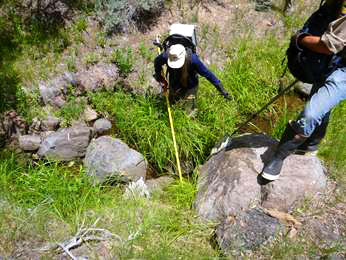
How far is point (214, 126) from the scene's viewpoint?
4.89 m

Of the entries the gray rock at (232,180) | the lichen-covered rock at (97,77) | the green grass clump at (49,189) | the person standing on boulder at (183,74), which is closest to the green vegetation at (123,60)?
the lichen-covered rock at (97,77)

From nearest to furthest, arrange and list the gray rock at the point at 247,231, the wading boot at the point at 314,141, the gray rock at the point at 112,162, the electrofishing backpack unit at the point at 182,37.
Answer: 1. the gray rock at the point at 247,231
2. the wading boot at the point at 314,141
3. the electrofishing backpack unit at the point at 182,37
4. the gray rock at the point at 112,162

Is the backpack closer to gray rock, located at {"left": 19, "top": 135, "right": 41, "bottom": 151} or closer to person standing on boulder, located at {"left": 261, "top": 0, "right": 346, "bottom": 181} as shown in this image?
person standing on boulder, located at {"left": 261, "top": 0, "right": 346, "bottom": 181}

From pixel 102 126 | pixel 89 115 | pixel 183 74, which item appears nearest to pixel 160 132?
pixel 183 74

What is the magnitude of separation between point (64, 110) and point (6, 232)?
7.97 feet

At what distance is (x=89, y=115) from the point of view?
529 centimetres

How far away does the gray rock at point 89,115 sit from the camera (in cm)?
528

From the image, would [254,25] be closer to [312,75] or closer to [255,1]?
[255,1]

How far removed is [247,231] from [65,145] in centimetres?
281

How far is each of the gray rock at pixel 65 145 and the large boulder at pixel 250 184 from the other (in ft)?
6.21

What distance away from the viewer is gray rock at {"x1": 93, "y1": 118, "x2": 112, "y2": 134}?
5.18 metres

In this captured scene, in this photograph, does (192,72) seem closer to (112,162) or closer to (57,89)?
(112,162)

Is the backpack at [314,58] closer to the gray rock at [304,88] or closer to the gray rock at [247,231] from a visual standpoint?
the gray rock at [247,231]

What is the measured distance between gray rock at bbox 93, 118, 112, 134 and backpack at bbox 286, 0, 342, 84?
10.0ft
